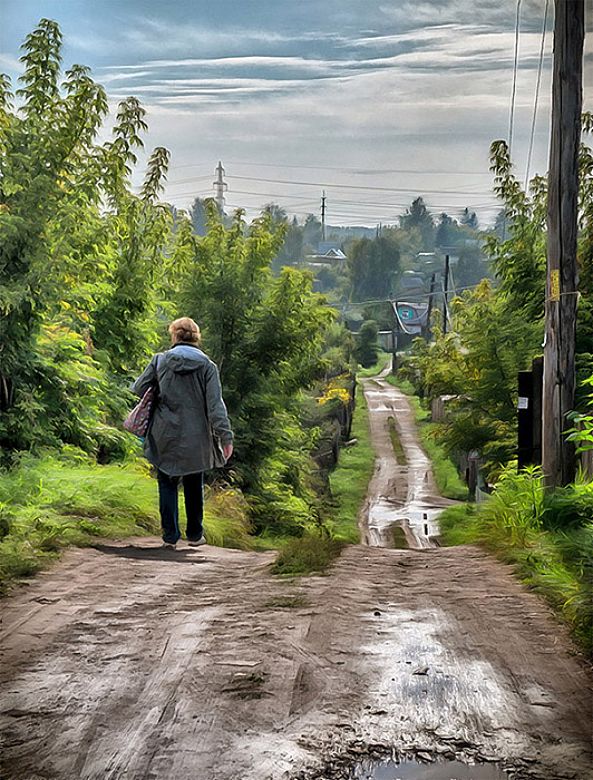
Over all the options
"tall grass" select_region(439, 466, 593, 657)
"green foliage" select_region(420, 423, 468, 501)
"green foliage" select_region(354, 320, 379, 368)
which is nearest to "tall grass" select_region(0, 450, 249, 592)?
"tall grass" select_region(439, 466, 593, 657)

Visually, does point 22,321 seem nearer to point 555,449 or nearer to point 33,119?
point 33,119

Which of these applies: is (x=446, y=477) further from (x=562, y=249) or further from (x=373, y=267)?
(x=562, y=249)

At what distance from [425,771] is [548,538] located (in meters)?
3.68

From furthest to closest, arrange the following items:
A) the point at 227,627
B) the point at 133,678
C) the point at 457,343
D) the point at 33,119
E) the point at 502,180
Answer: the point at 457,343, the point at 502,180, the point at 33,119, the point at 227,627, the point at 133,678

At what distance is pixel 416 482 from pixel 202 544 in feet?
82.2

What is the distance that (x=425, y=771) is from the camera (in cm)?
273

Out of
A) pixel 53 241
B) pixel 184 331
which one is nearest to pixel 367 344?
pixel 53 241

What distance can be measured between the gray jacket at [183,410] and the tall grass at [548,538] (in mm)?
2085

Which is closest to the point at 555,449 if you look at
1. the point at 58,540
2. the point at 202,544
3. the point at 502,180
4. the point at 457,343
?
the point at 202,544

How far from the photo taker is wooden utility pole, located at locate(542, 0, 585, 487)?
712 centimetres

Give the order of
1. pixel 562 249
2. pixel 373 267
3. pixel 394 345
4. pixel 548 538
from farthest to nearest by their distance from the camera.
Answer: pixel 394 345 → pixel 373 267 → pixel 562 249 → pixel 548 538

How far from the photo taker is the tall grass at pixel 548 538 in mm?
4371

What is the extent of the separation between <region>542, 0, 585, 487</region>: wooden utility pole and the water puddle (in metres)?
5.26

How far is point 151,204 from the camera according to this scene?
1275 centimetres
